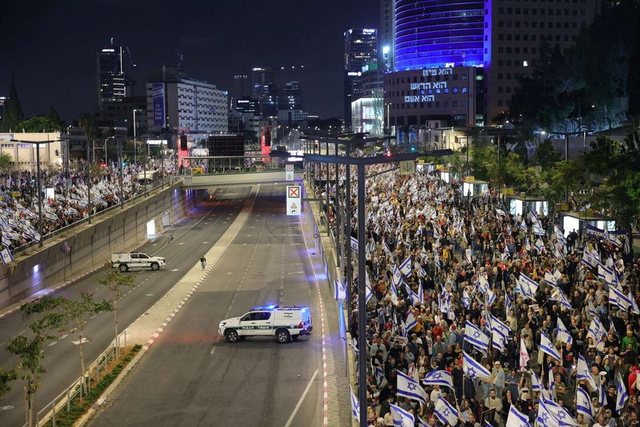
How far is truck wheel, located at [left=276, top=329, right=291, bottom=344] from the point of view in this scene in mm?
32656

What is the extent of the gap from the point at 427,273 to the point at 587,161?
15494mm

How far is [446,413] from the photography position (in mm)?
15844

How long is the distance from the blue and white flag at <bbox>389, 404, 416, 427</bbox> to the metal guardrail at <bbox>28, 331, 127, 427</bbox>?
10.3m

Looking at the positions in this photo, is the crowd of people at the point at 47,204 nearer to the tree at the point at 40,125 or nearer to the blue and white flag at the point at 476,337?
the blue and white flag at the point at 476,337

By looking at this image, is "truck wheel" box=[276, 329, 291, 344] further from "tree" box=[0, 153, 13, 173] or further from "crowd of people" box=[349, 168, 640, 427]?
"tree" box=[0, 153, 13, 173]

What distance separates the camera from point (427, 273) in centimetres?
3209

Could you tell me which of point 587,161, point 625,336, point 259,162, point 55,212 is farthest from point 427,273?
point 259,162

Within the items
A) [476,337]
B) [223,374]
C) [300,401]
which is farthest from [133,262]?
[476,337]

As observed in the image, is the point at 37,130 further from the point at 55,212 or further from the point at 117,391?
the point at 117,391

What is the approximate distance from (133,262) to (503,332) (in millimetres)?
38287

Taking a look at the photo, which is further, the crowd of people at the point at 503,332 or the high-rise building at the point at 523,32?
the high-rise building at the point at 523,32

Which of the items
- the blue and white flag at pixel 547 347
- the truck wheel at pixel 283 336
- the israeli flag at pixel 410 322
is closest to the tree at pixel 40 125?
the truck wheel at pixel 283 336

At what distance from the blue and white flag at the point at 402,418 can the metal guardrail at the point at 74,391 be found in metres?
10.3

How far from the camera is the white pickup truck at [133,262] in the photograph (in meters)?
55.2
